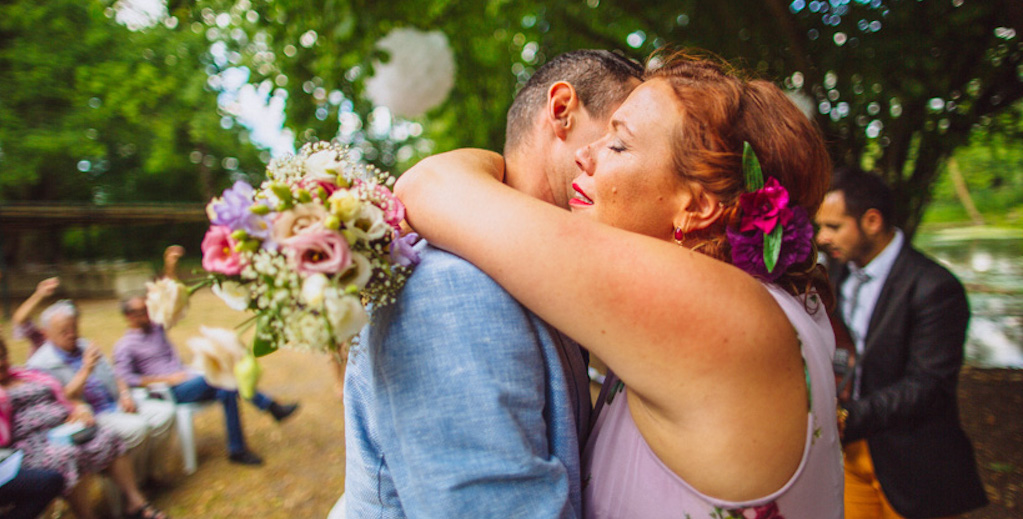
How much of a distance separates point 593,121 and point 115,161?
26925 mm

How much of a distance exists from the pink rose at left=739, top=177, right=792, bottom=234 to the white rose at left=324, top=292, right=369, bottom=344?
3.05ft

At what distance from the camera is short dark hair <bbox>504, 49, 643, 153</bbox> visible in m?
1.83

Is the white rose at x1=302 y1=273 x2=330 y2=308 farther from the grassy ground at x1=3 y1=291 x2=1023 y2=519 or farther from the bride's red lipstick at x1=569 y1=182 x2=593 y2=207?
the grassy ground at x1=3 y1=291 x2=1023 y2=519

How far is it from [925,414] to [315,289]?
3170 millimetres

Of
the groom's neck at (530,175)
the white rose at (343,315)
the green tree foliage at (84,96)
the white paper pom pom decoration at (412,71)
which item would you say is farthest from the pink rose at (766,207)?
the green tree foliage at (84,96)

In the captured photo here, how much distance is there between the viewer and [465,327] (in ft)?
3.63

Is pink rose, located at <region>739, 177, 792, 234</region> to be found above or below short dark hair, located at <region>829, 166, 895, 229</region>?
above

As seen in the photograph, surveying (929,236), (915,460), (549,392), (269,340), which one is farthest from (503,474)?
(929,236)

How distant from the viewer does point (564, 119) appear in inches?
71.4

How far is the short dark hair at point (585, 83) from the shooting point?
1.83 m

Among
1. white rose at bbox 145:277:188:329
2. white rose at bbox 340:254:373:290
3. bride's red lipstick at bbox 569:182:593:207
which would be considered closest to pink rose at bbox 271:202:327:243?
white rose at bbox 340:254:373:290

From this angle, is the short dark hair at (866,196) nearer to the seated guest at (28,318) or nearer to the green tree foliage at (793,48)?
the green tree foliage at (793,48)

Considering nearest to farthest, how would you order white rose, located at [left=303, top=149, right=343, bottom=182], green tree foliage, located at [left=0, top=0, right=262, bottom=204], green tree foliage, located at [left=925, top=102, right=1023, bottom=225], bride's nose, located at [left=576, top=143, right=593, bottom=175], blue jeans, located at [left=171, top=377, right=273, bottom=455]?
white rose, located at [left=303, top=149, right=343, bottom=182], bride's nose, located at [left=576, top=143, right=593, bottom=175], blue jeans, located at [left=171, top=377, right=273, bottom=455], green tree foliage, located at [left=0, top=0, right=262, bottom=204], green tree foliage, located at [left=925, top=102, right=1023, bottom=225]

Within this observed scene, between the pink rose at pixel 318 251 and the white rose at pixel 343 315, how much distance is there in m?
0.06
